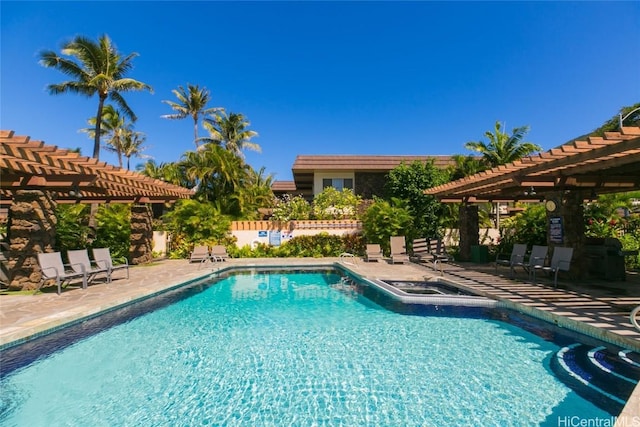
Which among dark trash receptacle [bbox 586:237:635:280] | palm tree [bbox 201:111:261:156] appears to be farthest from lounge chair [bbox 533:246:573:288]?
palm tree [bbox 201:111:261:156]

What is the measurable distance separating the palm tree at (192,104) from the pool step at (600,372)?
33.8m

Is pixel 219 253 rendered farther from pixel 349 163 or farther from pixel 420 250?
pixel 349 163

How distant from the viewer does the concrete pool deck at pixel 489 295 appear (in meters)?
5.19

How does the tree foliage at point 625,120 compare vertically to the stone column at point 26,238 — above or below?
above

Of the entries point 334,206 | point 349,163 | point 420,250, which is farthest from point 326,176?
point 420,250

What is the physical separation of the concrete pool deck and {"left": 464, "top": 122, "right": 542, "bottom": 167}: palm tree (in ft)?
37.4

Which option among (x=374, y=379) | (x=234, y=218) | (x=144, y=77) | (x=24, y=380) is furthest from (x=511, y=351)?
(x=144, y=77)

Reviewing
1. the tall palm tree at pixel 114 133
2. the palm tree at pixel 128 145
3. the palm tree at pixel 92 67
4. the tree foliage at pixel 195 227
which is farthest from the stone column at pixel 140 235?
the palm tree at pixel 128 145

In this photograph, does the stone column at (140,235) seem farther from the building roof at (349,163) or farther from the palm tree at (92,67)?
the building roof at (349,163)

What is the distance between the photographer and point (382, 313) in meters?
7.27

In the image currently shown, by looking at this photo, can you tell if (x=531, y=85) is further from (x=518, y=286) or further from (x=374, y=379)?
(x=374, y=379)

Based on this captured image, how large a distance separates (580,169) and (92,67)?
25442mm

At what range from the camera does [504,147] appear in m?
20.2

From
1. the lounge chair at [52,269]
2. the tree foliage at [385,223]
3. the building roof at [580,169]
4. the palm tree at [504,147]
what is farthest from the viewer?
the palm tree at [504,147]
